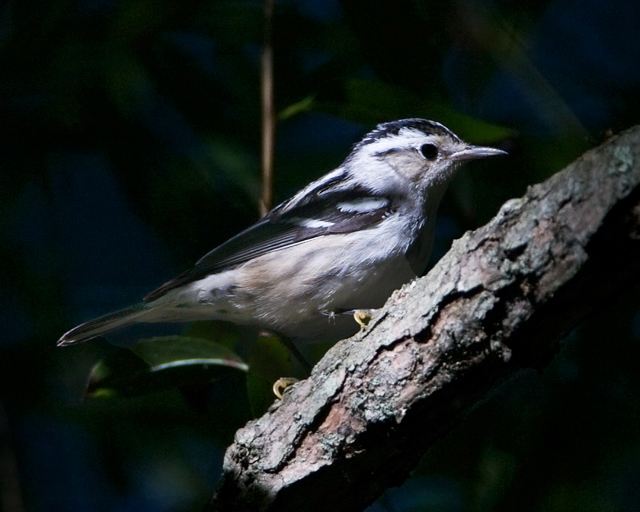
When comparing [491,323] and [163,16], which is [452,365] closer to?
[491,323]

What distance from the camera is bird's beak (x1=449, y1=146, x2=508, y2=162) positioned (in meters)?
3.13

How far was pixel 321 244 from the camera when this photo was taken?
307 centimetres

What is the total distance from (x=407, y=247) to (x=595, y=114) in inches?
48.3

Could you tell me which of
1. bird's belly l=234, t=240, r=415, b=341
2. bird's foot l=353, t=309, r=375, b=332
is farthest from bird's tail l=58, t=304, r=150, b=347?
bird's foot l=353, t=309, r=375, b=332

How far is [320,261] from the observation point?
9.91 feet

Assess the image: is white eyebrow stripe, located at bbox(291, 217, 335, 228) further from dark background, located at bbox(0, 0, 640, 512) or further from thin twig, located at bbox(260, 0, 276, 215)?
dark background, located at bbox(0, 0, 640, 512)

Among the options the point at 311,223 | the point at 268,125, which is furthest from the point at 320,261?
the point at 268,125

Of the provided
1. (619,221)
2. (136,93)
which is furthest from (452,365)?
(136,93)

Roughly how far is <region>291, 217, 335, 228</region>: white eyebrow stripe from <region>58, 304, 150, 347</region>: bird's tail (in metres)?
0.59

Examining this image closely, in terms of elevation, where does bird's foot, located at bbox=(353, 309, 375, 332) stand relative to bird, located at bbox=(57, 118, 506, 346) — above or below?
below

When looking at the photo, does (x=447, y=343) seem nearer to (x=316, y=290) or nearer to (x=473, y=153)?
(x=316, y=290)

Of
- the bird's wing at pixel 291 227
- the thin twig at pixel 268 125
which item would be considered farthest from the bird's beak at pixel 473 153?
the thin twig at pixel 268 125

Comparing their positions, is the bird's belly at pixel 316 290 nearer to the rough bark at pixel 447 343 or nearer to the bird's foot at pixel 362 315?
the bird's foot at pixel 362 315

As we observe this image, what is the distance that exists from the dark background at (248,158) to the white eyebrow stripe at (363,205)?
291 mm
